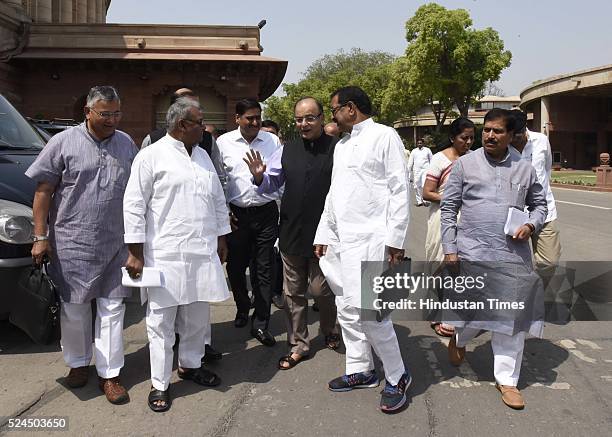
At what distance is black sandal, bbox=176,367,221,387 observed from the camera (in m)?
3.71

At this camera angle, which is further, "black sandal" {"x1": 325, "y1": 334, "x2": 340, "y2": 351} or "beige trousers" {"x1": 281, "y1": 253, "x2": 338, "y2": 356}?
"black sandal" {"x1": 325, "y1": 334, "x2": 340, "y2": 351}

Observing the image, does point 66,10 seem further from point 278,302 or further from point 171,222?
point 171,222

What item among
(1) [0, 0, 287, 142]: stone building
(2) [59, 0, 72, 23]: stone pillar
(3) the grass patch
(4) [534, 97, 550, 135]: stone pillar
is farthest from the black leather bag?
(4) [534, 97, 550, 135]: stone pillar

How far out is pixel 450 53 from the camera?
34.4 metres

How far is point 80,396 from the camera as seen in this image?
352 centimetres

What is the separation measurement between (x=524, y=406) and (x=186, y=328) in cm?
220

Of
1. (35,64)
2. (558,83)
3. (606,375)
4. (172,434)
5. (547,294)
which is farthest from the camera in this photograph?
(558,83)

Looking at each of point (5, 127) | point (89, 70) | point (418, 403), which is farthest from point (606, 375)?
point (89, 70)

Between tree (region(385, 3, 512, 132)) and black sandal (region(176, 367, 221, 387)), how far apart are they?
109ft

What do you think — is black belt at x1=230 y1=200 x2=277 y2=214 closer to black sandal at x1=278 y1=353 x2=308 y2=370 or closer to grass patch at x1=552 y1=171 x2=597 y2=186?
black sandal at x1=278 y1=353 x2=308 y2=370

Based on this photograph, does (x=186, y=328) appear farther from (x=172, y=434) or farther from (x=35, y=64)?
(x=35, y=64)

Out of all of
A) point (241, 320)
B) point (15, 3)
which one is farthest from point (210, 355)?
point (15, 3)

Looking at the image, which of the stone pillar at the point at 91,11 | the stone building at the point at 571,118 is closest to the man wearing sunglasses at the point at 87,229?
the stone pillar at the point at 91,11

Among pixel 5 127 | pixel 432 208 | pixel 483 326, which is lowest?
pixel 483 326
